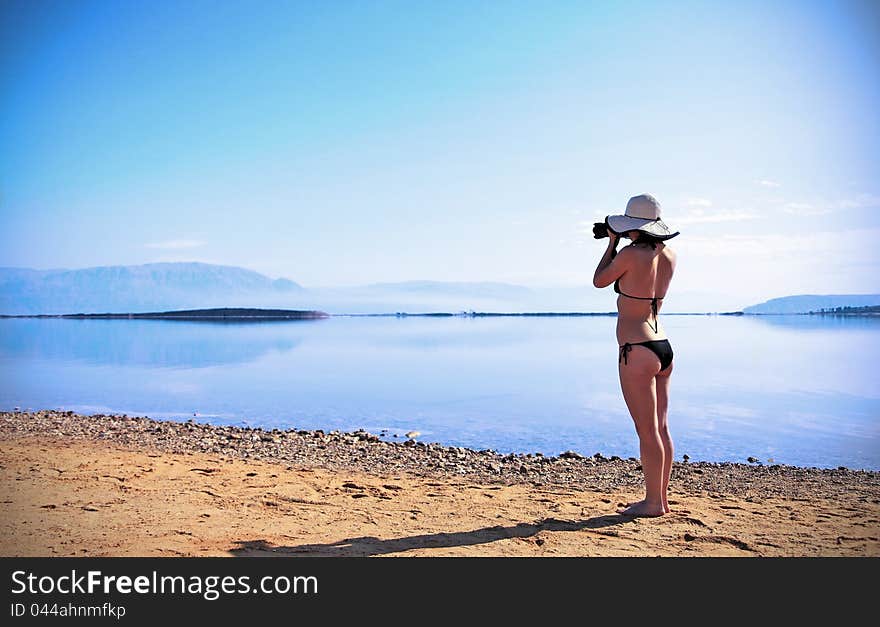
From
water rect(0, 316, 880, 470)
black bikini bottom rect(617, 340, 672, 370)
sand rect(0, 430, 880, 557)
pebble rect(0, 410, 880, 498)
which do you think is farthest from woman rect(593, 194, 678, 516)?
water rect(0, 316, 880, 470)

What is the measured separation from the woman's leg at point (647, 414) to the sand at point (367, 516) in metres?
0.20

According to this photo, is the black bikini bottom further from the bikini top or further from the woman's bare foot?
the woman's bare foot

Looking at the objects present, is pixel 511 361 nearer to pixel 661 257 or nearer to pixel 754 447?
pixel 754 447

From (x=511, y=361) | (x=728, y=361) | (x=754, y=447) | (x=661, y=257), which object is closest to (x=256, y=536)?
(x=661, y=257)

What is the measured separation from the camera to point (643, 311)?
6.27 m

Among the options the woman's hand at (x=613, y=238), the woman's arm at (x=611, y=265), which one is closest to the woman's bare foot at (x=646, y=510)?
the woman's arm at (x=611, y=265)

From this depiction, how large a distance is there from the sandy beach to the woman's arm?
7.26 feet

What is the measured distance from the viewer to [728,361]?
27.9 m

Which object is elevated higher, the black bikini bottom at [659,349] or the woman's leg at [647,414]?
the black bikini bottom at [659,349]

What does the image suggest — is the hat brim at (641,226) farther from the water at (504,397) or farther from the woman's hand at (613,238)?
the water at (504,397)

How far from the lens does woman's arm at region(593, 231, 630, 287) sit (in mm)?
6129

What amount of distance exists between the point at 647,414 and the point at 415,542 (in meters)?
2.42

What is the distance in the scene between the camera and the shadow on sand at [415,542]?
5168 mm

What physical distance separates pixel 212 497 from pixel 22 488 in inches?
76.8
